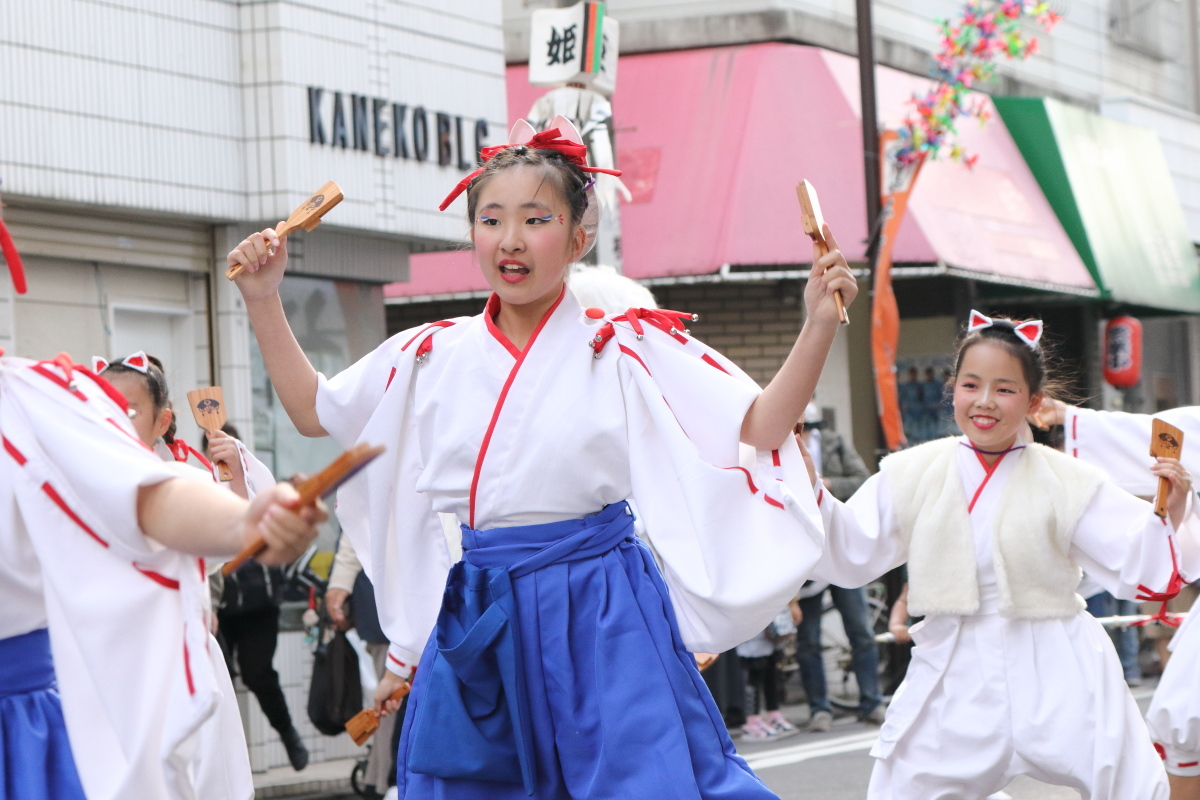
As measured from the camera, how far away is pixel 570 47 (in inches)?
354

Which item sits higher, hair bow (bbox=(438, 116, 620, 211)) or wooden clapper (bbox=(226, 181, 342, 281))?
hair bow (bbox=(438, 116, 620, 211))

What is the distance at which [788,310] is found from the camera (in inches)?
524

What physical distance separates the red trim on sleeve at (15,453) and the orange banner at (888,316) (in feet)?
29.8

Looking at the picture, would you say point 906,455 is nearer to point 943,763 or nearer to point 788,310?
point 943,763

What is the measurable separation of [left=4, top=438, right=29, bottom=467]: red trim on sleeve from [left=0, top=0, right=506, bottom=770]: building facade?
17.4 ft

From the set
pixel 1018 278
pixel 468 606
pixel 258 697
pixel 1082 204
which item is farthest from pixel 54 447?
pixel 1082 204

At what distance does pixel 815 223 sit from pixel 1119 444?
9.22 ft

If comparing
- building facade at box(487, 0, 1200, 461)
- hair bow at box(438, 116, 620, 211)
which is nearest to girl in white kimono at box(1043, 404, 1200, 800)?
hair bow at box(438, 116, 620, 211)

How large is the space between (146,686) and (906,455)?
10.6 feet

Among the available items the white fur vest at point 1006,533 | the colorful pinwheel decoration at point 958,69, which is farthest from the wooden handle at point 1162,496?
the colorful pinwheel decoration at point 958,69

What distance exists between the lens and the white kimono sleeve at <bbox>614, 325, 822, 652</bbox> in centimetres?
374

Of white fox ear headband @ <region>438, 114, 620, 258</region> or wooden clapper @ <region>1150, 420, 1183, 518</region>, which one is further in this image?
wooden clapper @ <region>1150, 420, 1183, 518</region>

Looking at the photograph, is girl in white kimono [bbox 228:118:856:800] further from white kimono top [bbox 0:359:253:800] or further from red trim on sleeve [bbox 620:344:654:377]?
white kimono top [bbox 0:359:253:800]

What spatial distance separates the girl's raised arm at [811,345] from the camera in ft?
11.6
